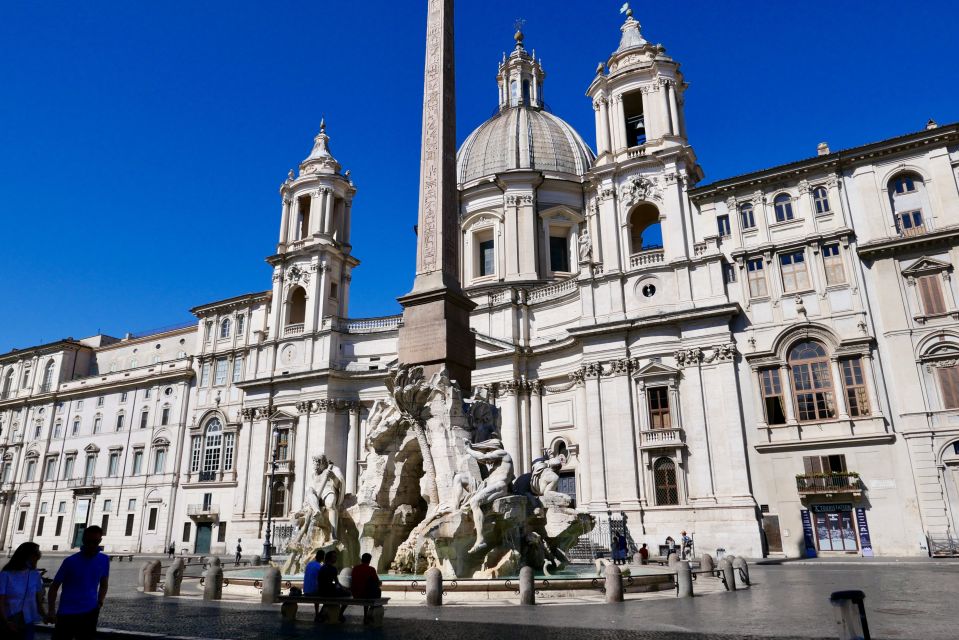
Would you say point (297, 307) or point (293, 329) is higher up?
point (297, 307)

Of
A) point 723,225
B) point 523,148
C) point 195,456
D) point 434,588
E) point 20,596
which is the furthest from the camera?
point 523,148

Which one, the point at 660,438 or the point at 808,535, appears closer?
the point at 808,535

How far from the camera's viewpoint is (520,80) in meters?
54.0

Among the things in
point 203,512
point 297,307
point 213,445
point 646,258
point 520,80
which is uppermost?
point 520,80

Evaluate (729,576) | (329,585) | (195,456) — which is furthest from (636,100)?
A: (195,456)

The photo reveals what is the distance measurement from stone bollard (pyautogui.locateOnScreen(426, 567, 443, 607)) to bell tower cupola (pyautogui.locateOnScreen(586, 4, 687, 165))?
2822cm

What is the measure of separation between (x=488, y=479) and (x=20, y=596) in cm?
983

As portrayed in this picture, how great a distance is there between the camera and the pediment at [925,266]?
27.9m

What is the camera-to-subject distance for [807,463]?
28.4m

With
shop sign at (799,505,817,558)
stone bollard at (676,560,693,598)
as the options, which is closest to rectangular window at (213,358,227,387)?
shop sign at (799,505,817,558)

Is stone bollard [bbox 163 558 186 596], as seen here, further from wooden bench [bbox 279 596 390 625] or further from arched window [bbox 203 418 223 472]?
arched window [bbox 203 418 223 472]

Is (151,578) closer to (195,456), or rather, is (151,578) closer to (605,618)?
(605,618)

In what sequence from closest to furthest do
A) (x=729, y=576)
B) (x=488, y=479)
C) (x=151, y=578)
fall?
(x=488, y=479) → (x=729, y=576) → (x=151, y=578)

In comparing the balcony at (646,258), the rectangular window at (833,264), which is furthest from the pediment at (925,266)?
the balcony at (646,258)
